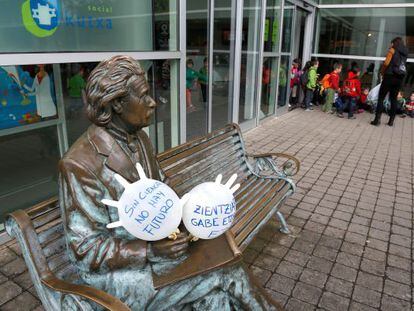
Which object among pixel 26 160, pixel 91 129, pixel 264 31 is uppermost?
pixel 264 31

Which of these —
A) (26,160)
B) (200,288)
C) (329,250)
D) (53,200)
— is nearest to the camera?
(200,288)

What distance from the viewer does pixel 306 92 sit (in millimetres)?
10875

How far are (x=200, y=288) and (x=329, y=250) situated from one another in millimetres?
1969

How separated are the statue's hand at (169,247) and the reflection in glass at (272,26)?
7.36 m

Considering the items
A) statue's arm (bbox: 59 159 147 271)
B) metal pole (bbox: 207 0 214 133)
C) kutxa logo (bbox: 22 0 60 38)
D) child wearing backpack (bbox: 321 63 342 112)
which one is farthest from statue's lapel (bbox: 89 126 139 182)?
child wearing backpack (bbox: 321 63 342 112)

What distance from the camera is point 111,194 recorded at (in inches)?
67.4

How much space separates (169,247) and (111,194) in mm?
374

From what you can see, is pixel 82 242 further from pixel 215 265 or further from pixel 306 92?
pixel 306 92

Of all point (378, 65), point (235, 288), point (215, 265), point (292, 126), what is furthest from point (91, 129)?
point (378, 65)

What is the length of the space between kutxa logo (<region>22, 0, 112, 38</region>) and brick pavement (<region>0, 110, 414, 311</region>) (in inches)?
82.1

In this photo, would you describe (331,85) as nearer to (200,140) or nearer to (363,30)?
(363,30)

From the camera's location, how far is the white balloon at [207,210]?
165 cm

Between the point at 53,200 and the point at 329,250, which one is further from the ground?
the point at 53,200

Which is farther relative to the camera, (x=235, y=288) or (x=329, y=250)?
(x=329, y=250)
